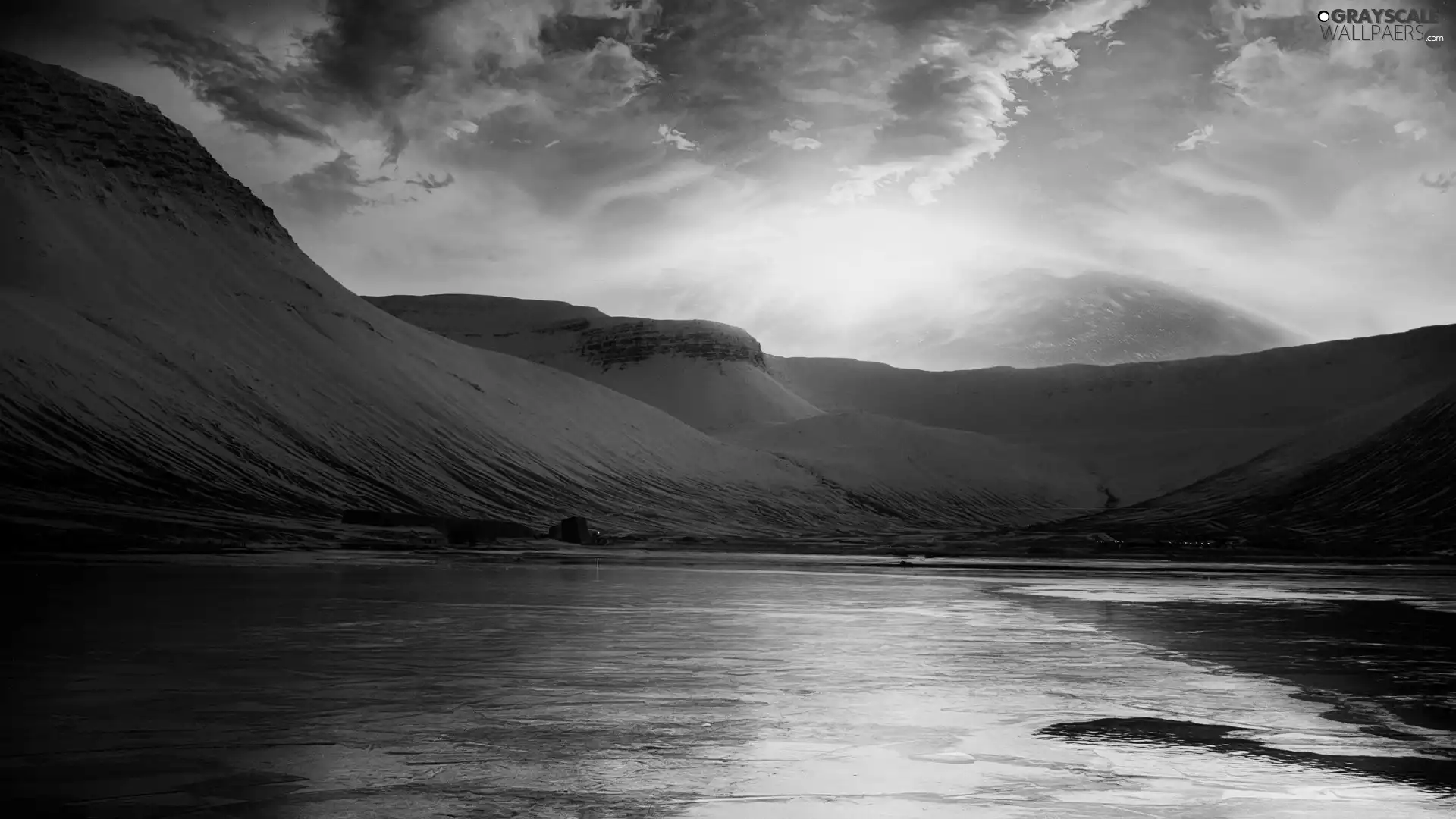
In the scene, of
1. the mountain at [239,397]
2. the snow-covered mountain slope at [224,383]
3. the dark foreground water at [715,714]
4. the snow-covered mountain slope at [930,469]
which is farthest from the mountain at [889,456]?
the dark foreground water at [715,714]

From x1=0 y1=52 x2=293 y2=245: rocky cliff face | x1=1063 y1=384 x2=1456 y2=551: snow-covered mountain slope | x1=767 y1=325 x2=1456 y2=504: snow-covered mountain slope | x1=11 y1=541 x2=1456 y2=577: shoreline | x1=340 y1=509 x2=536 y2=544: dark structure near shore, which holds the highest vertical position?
x1=0 y1=52 x2=293 y2=245: rocky cliff face

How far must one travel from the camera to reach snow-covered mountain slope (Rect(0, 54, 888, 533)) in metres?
73.8

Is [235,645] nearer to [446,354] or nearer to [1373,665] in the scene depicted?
[1373,665]

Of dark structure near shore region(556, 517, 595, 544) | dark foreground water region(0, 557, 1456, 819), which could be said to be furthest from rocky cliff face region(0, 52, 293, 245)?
dark foreground water region(0, 557, 1456, 819)

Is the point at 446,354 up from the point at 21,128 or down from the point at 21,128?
down

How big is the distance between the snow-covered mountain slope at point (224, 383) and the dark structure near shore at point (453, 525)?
717 cm

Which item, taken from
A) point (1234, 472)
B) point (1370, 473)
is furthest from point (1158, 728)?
point (1234, 472)

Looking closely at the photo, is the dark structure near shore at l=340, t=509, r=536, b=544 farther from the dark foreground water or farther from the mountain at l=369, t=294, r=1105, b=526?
the mountain at l=369, t=294, r=1105, b=526

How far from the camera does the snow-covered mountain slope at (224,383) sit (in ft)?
242

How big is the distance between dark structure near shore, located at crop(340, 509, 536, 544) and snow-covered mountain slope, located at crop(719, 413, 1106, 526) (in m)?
70.0

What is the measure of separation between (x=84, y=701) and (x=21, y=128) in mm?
105379

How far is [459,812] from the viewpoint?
18.4 ft

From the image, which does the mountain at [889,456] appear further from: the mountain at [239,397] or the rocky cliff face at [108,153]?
the rocky cliff face at [108,153]

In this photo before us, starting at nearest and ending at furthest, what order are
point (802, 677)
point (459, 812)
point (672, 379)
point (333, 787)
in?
point (459, 812) < point (333, 787) < point (802, 677) < point (672, 379)
